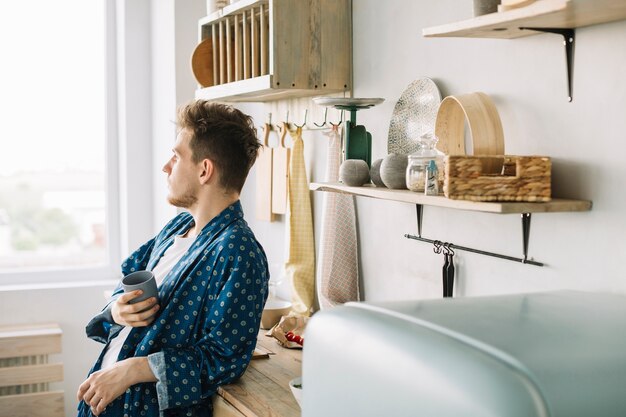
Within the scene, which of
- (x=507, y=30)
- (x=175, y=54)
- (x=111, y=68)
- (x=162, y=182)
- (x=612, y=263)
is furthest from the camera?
(x=111, y=68)

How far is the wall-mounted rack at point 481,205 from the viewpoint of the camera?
160 cm

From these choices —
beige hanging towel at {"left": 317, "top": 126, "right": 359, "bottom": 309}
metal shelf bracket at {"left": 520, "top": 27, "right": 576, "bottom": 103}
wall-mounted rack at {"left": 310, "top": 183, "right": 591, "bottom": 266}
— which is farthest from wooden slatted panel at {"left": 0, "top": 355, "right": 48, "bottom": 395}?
metal shelf bracket at {"left": 520, "top": 27, "right": 576, "bottom": 103}

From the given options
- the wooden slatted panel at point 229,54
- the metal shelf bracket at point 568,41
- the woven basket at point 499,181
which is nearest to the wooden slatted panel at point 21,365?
the wooden slatted panel at point 229,54

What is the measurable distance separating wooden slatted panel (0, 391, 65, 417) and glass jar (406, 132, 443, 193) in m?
2.48

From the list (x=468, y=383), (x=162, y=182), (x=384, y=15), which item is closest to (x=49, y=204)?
(x=162, y=182)

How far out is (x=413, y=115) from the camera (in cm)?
225

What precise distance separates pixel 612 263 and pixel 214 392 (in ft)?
3.64

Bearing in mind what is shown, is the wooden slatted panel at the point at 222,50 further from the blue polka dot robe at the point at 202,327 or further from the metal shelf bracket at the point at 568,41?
the metal shelf bracket at the point at 568,41

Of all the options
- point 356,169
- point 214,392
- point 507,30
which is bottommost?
point 214,392

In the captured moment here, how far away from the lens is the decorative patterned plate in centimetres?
216

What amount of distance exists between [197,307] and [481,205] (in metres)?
0.87

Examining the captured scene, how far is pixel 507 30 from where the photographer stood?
1723 millimetres

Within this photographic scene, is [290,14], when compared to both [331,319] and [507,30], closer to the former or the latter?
[507,30]

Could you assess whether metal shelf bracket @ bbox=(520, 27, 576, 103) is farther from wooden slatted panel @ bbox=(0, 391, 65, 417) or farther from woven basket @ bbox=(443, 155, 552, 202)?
wooden slatted panel @ bbox=(0, 391, 65, 417)
